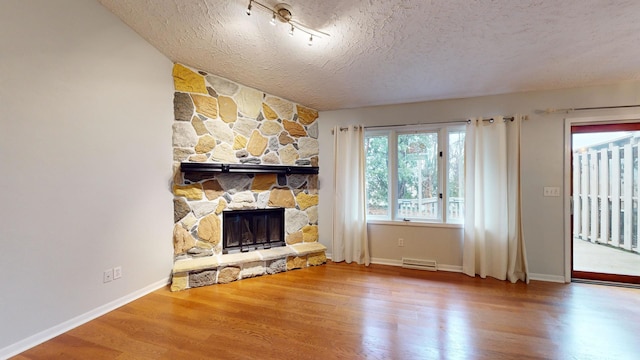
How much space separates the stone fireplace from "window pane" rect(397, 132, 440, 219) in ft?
4.36

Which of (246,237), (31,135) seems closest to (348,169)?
(246,237)

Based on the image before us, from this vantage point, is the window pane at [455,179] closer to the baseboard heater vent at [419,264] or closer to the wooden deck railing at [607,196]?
the baseboard heater vent at [419,264]

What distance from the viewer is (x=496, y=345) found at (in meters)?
1.83

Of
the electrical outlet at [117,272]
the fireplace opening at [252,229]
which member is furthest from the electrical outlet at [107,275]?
the fireplace opening at [252,229]

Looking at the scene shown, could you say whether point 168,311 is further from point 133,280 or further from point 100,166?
point 100,166

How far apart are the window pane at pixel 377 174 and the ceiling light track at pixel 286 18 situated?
1.99 metres

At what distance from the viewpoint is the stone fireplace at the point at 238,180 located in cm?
291

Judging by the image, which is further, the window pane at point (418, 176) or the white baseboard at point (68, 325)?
the window pane at point (418, 176)

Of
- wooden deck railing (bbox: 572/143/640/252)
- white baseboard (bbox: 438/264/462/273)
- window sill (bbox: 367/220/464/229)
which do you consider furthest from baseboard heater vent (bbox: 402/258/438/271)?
wooden deck railing (bbox: 572/143/640/252)

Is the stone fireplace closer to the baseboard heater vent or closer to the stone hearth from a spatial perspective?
the stone hearth

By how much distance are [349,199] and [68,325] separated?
315 centimetres

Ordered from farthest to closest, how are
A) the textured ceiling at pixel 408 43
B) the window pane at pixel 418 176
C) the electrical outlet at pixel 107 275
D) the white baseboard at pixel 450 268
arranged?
the window pane at pixel 418 176
the white baseboard at pixel 450 268
the electrical outlet at pixel 107 275
the textured ceiling at pixel 408 43

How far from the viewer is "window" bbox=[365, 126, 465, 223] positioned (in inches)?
137

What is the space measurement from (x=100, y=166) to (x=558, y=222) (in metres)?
4.96
